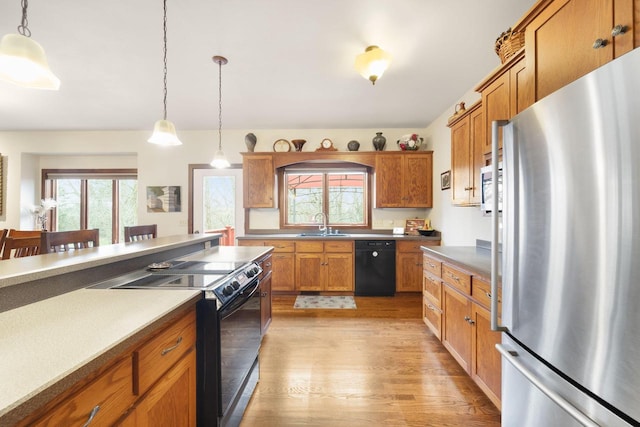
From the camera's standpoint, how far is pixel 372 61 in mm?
2178

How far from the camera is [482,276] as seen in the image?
1625 mm

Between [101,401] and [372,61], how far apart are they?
2521 mm

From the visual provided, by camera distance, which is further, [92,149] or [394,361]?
[92,149]

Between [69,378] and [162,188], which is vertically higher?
[162,188]

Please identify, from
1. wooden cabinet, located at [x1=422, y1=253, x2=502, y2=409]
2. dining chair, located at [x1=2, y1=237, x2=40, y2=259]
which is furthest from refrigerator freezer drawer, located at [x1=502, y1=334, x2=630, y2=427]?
dining chair, located at [x1=2, y1=237, x2=40, y2=259]

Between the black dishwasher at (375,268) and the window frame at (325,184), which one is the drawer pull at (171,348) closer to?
the black dishwasher at (375,268)

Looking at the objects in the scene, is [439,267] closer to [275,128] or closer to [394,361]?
[394,361]

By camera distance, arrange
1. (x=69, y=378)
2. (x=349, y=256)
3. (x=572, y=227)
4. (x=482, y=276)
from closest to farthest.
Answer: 1. (x=69, y=378)
2. (x=572, y=227)
3. (x=482, y=276)
4. (x=349, y=256)

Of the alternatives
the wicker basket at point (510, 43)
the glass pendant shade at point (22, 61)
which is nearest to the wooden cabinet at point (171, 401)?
the glass pendant shade at point (22, 61)

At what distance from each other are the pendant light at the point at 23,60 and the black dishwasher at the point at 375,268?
11.3ft

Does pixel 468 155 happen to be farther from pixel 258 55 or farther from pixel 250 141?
pixel 250 141

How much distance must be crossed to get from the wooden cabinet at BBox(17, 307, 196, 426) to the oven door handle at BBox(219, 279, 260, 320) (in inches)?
5.4

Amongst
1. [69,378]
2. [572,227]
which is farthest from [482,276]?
[69,378]

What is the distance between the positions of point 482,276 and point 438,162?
8.75 ft
